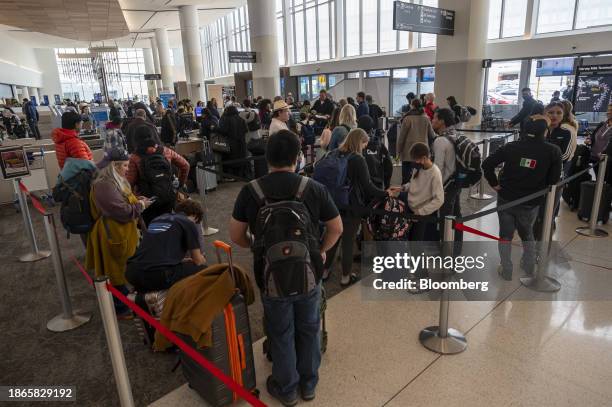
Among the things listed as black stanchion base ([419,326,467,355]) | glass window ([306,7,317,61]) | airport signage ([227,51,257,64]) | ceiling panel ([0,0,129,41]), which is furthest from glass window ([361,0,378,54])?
black stanchion base ([419,326,467,355])

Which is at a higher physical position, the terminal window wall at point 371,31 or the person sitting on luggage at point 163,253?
the terminal window wall at point 371,31

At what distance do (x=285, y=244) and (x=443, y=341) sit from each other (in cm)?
175

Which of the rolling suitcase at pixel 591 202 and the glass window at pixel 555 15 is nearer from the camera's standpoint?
the rolling suitcase at pixel 591 202

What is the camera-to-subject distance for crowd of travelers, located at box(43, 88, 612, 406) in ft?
7.09

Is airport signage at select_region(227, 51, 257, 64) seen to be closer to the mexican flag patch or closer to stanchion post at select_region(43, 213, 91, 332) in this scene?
stanchion post at select_region(43, 213, 91, 332)

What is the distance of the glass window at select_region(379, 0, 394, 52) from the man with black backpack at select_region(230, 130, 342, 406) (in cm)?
1922

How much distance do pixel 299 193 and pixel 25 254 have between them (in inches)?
193

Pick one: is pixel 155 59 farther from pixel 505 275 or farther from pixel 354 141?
pixel 505 275

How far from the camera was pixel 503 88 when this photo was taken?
15.9m

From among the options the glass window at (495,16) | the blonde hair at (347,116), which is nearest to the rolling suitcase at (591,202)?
the blonde hair at (347,116)

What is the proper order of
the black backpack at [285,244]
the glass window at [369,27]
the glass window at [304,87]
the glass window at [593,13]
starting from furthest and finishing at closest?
the glass window at [304,87] < the glass window at [369,27] < the glass window at [593,13] < the black backpack at [285,244]

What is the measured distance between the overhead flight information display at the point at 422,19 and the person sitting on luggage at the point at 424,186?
817 centimetres

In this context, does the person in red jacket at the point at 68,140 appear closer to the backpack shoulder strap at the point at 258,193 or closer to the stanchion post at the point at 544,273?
the backpack shoulder strap at the point at 258,193

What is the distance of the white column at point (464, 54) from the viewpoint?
13.3 m
